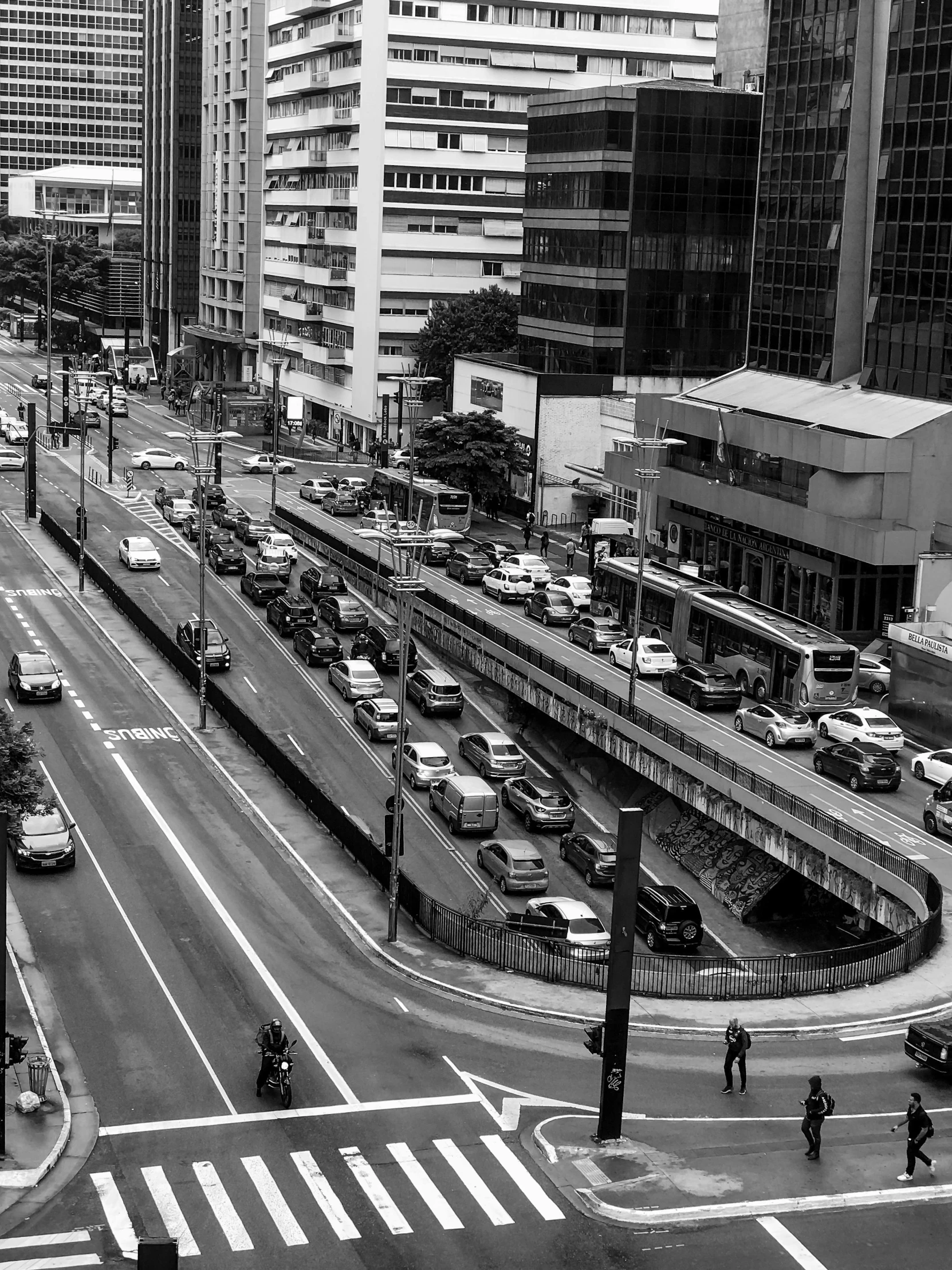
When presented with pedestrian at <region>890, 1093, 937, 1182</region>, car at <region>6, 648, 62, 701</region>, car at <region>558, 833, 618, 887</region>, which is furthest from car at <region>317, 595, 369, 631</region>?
pedestrian at <region>890, 1093, 937, 1182</region>

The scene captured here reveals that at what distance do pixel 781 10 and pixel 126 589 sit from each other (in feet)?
156

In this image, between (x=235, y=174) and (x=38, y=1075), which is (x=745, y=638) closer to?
(x=38, y=1075)

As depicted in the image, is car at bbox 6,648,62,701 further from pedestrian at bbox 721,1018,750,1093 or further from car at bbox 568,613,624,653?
pedestrian at bbox 721,1018,750,1093

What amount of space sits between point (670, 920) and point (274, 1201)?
23432mm

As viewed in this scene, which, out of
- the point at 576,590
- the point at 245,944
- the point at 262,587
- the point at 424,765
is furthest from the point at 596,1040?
the point at 262,587

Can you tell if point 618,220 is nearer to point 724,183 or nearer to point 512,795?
point 724,183

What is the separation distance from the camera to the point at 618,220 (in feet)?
389

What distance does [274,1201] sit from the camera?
3266 cm

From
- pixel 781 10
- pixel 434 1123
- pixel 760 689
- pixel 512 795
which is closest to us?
pixel 434 1123

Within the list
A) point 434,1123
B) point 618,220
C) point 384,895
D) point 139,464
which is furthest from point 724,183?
point 434,1123

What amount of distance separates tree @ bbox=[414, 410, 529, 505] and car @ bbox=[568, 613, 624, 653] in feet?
108

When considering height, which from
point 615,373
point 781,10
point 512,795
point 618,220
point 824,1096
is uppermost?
point 781,10

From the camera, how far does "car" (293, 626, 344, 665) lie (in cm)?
8225

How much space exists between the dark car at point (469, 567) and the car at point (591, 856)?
36.5 meters
